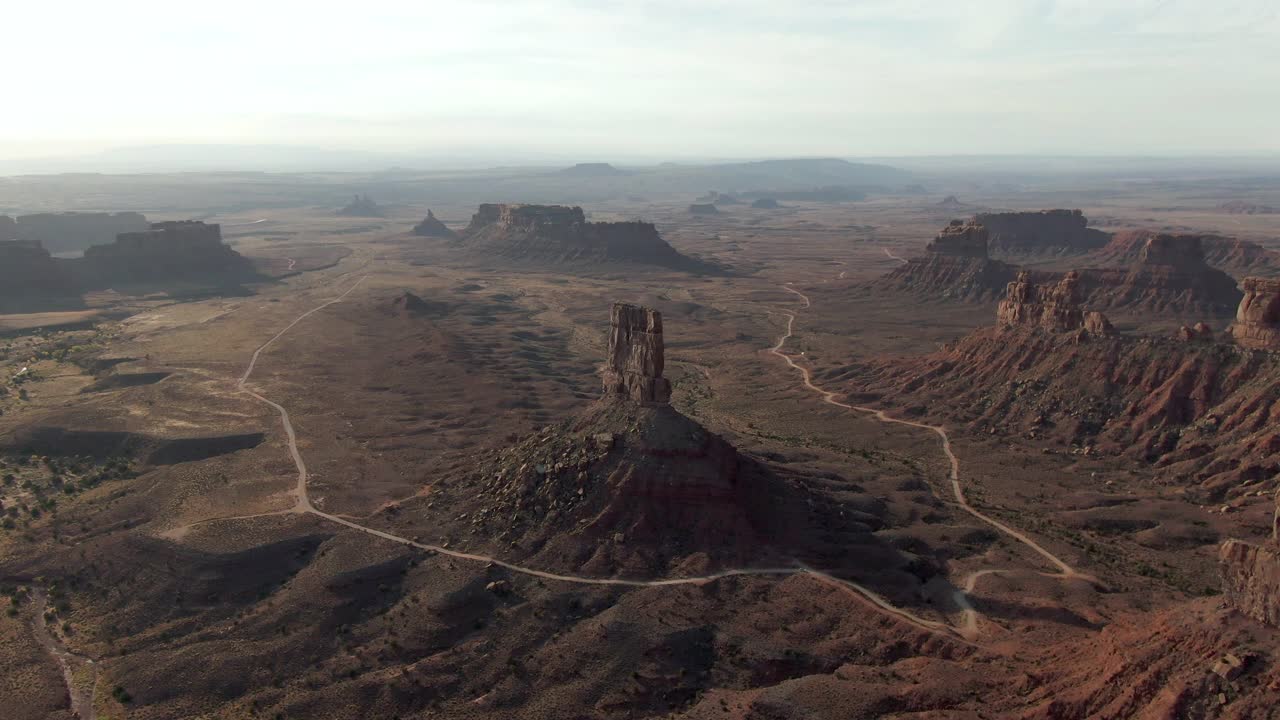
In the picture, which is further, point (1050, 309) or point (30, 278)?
point (30, 278)

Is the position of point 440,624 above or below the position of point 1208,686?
below

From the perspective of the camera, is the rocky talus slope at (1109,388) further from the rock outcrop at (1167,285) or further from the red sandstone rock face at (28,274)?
the red sandstone rock face at (28,274)

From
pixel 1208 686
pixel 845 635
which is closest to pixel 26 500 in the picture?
pixel 845 635

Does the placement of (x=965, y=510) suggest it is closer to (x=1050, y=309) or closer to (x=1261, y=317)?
(x=1050, y=309)

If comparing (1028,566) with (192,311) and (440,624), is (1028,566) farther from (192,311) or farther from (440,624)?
(192,311)

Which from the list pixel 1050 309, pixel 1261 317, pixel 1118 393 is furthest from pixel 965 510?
pixel 1261 317

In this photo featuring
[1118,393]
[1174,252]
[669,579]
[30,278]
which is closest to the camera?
[669,579]

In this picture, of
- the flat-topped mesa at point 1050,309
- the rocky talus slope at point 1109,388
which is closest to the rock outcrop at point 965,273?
the flat-topped mesa at point 1050,309

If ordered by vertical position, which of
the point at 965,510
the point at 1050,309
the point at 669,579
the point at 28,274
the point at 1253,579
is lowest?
the point at 965,510
